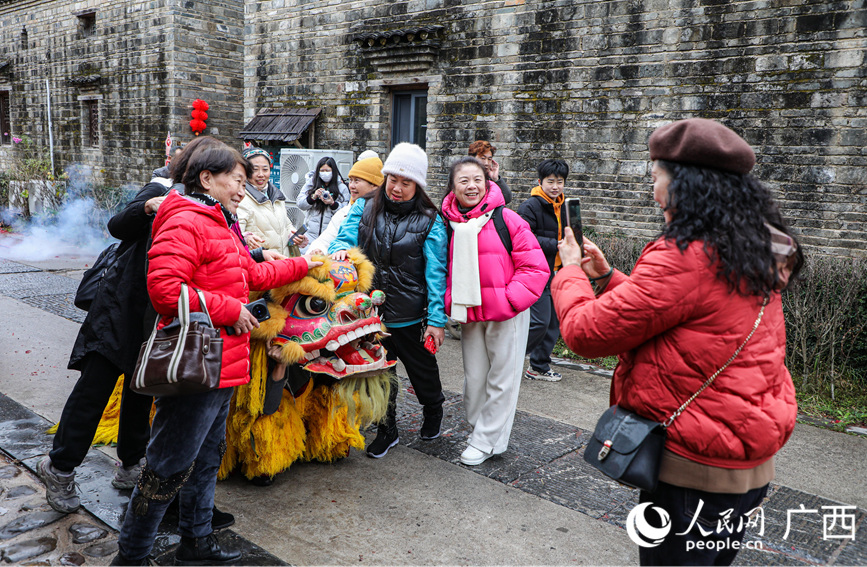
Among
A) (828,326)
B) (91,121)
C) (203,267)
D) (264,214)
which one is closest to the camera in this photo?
(203,267)

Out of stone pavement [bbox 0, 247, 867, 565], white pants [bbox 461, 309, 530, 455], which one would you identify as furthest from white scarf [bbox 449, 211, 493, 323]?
stone pavement [bbox 0, 247, 867, 565]

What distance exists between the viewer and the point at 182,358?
8.25 ft

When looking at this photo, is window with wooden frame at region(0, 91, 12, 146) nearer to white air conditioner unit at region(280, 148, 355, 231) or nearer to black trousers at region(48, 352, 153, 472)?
white air conditioner unit at region(280, 148, 355, 231)

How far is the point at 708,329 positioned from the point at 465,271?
222 centimetres

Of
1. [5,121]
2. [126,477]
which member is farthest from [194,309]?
[5,121]

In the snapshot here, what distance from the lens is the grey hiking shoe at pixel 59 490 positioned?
3.35 meters

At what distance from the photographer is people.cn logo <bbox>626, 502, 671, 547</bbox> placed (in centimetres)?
204

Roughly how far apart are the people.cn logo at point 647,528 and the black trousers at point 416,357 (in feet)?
7.27

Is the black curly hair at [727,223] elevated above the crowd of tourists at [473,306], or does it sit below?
above

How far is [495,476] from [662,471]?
2.09m

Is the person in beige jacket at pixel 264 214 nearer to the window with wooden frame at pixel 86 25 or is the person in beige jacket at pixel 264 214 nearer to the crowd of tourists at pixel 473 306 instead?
the crowd of tourists at pixel 473 306

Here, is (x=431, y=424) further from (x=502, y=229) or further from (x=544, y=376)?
(x=544, y=376)

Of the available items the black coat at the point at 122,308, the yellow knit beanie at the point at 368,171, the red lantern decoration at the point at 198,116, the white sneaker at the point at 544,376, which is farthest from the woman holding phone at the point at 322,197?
the red lantern decoration at the point at 198,116

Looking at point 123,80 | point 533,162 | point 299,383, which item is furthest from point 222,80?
point 299,383
